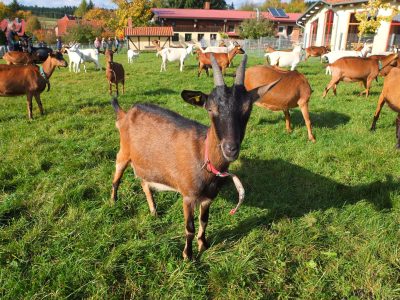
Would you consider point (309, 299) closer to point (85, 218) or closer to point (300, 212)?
point (300, 212)

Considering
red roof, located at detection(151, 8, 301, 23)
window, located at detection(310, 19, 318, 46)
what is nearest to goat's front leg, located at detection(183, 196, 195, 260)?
window, located at detection(310, 19, 318, 46)

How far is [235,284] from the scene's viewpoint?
2.71 metres

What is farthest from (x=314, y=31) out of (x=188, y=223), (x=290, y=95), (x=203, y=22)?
(x=188, y=223)

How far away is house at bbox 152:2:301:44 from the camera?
48.9m

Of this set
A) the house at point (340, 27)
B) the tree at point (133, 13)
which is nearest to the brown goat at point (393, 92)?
the house at point (340, 27)

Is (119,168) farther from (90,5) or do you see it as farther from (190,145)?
(90,5)

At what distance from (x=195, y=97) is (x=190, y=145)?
570 millimetres

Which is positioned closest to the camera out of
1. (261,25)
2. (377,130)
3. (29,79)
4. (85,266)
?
(85,266)

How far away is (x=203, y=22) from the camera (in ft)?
167

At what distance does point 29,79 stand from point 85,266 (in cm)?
608

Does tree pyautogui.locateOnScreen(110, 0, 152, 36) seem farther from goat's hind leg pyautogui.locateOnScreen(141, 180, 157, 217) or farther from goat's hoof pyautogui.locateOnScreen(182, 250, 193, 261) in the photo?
goat's hoof pyautogui.locateOnScreen(182, 250, 193, 261)

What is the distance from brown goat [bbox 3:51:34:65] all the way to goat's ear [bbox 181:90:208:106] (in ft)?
51.0

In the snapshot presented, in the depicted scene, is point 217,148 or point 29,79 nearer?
point 217,148

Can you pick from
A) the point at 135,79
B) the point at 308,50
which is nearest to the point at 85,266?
the point at 135,79
